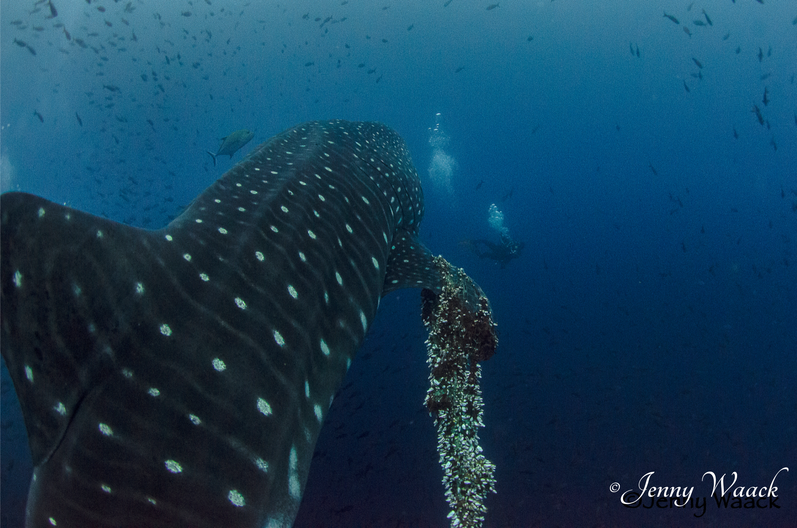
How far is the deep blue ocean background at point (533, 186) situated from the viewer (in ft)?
30.4

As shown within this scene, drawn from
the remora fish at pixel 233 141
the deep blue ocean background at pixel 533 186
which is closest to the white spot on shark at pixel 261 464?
the deep blue ocean background at pixel 533 186

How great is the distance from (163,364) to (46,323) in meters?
0.48

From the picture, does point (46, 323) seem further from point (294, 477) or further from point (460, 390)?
point (460, 390)

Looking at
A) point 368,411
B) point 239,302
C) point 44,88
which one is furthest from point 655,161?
point 44,88

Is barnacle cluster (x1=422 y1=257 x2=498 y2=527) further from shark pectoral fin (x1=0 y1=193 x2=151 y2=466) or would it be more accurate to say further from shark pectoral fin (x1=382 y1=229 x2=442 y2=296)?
shark pectoral fin (x1=0 y1=193 x2=151 y2=466)

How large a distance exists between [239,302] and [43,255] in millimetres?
843

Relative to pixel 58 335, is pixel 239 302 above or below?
above

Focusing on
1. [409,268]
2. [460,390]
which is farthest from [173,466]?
[409,268]

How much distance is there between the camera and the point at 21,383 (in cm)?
164

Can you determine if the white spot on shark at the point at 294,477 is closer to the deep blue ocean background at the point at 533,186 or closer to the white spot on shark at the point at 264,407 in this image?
the white spot on shark at the point at 264,407

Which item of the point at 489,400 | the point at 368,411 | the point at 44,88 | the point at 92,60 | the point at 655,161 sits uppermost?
the point at 655,161

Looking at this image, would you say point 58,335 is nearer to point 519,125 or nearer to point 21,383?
point 21,383

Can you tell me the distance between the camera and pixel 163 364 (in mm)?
1781

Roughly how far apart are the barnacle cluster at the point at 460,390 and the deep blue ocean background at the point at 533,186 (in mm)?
5158
